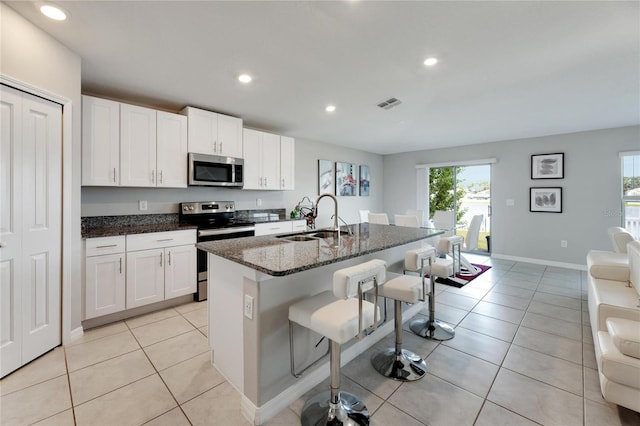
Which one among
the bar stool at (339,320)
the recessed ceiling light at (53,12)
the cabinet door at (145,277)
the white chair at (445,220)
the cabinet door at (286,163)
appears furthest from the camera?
the white chair at (445,220)

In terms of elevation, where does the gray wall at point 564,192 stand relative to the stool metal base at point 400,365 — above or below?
above

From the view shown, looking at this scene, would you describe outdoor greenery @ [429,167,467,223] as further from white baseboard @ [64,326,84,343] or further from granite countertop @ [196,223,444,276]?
white baseboard @ [64,326,84,343]

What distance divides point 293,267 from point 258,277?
0.25 m

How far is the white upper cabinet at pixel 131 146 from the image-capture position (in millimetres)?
2721

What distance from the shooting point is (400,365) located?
1995 mm

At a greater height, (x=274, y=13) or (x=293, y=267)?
(x=274, y=13)

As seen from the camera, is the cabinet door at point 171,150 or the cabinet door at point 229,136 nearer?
the cabinet door at point 171,150

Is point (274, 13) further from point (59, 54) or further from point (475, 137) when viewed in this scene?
point (475, 137)

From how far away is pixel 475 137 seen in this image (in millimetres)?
5211

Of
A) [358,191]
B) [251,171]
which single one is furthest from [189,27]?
A: [358,191]

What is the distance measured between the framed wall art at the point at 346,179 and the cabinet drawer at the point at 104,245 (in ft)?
13.2

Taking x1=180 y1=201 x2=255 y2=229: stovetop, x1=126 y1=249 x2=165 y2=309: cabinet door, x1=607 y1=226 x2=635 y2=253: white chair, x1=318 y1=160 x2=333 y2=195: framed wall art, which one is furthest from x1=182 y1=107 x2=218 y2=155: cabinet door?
x1=607 y1=226 x2=635 y2=253: white chair

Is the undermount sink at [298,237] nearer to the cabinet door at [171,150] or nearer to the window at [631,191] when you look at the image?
the cabinet door at [171,150]

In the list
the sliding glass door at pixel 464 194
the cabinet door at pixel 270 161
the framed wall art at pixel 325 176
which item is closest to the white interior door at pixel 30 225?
the cabinet door at pixel 270 161
